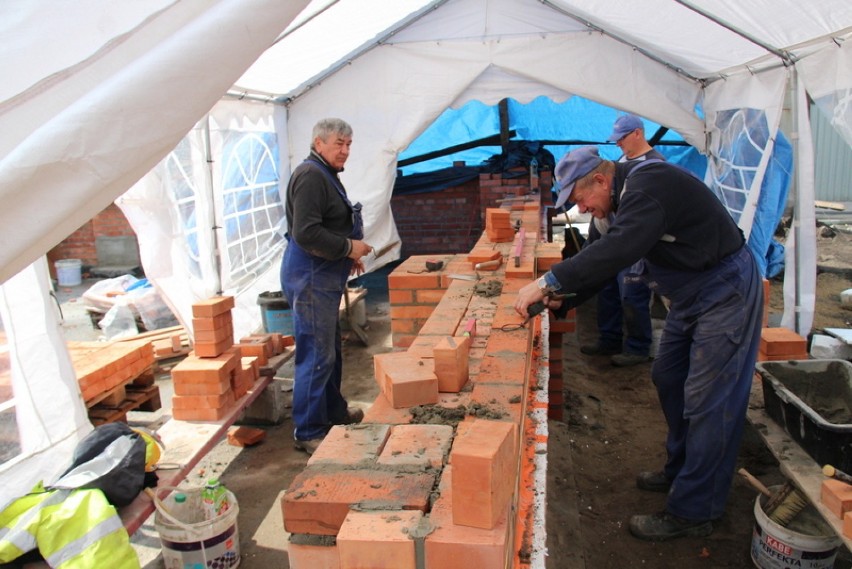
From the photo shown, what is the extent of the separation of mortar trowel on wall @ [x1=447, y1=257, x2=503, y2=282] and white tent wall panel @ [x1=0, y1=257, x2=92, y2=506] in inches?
82.2

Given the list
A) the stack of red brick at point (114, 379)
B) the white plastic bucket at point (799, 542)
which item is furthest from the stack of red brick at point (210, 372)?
the white plastic bucket at point (799, 542)

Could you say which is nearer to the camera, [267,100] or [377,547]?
[377,547]

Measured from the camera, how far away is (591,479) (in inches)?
149

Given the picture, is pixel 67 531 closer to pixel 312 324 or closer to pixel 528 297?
pixel 312 324

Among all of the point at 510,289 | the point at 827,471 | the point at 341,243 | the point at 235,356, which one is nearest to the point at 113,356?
the point at 235,356

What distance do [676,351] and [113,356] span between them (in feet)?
10.6

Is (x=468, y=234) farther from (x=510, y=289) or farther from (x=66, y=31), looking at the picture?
(x=66, y=31)

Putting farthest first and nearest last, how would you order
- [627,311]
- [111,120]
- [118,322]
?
1. [118,322]
2. [627,311]
3. [111,120]

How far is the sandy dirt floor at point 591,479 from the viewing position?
10.1 feet

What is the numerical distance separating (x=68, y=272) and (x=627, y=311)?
8.83 metres

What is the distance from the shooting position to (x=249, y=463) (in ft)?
13.6

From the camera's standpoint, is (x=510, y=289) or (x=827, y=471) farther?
(x=510, y=289)

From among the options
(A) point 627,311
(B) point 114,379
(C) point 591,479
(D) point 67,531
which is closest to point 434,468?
(D) point 67,531

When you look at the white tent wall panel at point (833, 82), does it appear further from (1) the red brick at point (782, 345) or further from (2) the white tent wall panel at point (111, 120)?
(2) the white tent wall panel at point (111, 120)
